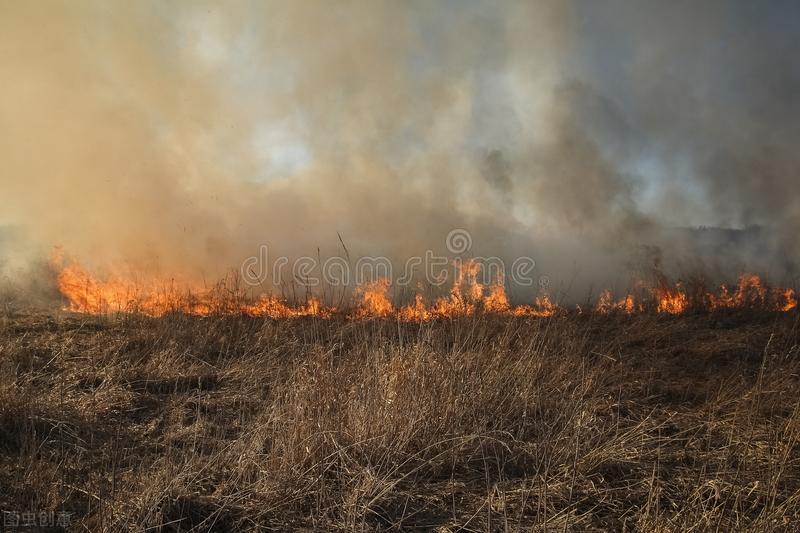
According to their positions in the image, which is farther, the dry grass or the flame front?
the flame front

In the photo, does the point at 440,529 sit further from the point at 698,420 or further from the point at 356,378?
the point at 698,420

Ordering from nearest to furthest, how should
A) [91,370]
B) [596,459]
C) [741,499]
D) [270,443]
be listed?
[741,499]
[596,459]
[270,443]
[91,370]

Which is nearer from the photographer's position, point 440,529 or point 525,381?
point 440,529

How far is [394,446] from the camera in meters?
2.62

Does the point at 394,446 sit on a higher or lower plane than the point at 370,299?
lower

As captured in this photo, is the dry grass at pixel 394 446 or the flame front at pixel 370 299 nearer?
the dry grass at pixel 394 446

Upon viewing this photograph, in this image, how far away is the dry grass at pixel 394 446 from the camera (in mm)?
2119

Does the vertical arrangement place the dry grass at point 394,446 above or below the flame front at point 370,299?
below

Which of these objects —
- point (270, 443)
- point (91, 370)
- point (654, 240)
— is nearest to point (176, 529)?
point (270, 443)

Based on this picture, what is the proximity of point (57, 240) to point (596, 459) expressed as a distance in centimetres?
1376

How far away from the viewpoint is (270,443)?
9.41ft

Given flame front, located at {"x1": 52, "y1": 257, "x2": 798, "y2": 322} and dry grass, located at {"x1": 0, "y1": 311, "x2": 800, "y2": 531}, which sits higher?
flame front, located at {"x1": 52, "y1": 257, "x2": 798, "y2": 322}

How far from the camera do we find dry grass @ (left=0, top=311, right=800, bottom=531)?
212 cm

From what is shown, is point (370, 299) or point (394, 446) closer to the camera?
point (394, 446)
